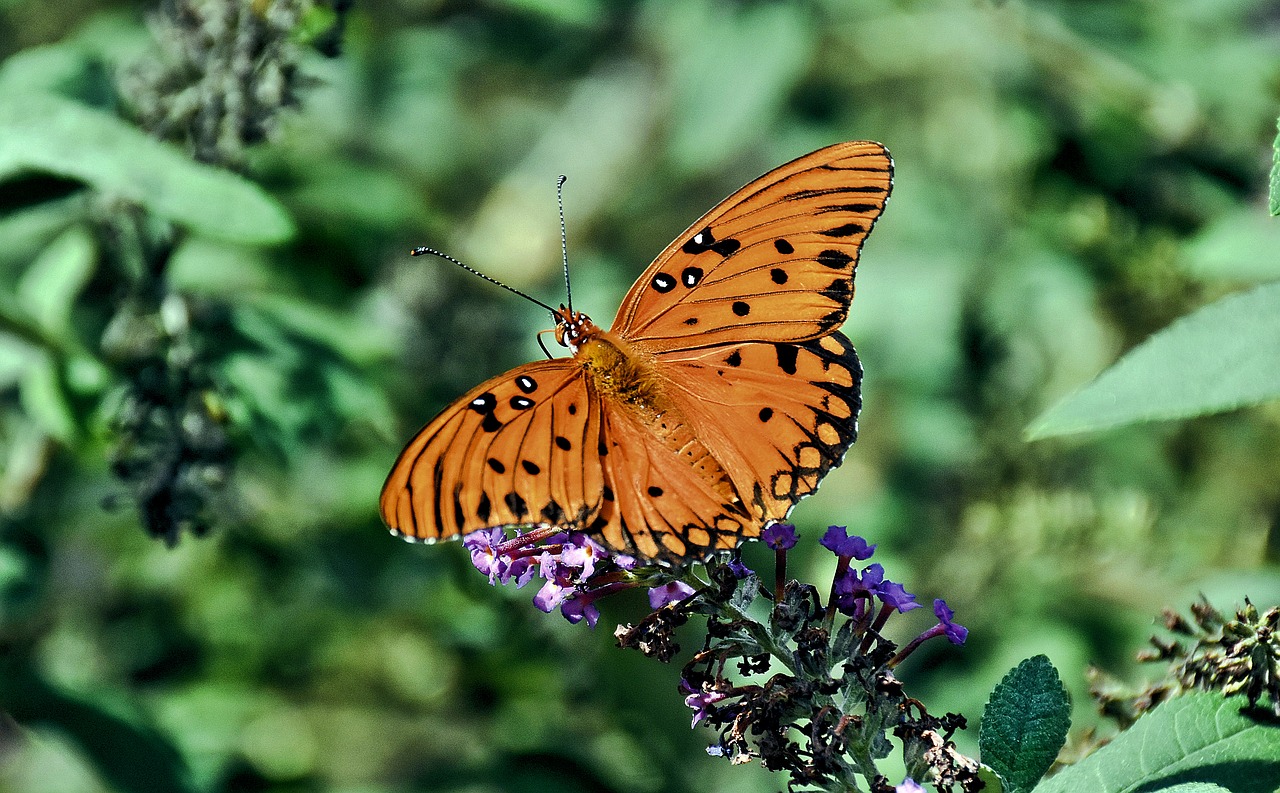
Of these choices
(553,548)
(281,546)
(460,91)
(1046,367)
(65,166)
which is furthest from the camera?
(460,91)

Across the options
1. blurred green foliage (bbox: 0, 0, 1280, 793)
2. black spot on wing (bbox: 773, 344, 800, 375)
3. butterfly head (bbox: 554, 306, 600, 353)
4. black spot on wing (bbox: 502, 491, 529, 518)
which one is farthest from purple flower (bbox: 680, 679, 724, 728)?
blurred green foliage (bbox: 0, 0, 1280, 793)

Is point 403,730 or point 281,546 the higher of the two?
point 281,546

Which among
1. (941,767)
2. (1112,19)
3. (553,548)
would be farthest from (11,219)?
(1112,19)

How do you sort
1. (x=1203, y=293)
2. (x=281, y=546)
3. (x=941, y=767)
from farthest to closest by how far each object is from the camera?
1. (x=281, y=546)
2. (x=1203, y=293)
3. (x=941, y=767)

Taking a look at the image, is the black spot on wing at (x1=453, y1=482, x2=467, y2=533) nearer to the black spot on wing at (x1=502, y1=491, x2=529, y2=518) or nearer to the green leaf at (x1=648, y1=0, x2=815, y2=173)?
the black spot on wing at (x1=502, y1=491, x2=529, y2=518)

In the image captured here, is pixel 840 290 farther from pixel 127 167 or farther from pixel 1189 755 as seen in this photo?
pixel 127 167

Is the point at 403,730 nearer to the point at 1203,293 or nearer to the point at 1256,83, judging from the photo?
the point at 1203,293

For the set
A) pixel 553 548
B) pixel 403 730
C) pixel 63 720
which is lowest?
pixel 553 548

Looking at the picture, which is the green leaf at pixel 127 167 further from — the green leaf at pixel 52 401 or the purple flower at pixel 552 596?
the purple flower at pixel 552 596
